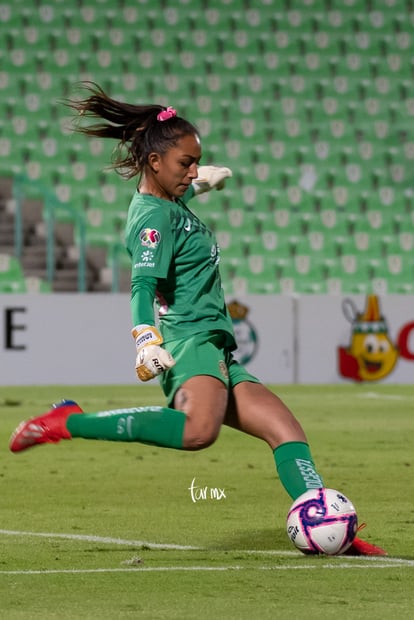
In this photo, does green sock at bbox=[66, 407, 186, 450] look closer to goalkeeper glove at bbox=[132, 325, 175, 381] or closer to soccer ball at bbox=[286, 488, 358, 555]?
goalkeeper glove at bbox=[132, 325, 175, 381]

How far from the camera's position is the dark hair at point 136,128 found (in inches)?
228

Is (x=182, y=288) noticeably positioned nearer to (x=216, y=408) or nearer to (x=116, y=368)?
(x=216, y=408)

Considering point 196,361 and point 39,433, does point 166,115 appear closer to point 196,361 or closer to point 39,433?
point 196,361

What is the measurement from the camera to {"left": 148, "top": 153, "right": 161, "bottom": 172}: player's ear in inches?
228

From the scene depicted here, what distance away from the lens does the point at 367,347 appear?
19672 millimetres

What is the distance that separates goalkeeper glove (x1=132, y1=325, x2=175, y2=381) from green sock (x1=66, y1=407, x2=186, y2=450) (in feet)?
0.63

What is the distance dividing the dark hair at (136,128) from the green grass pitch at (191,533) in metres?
1.61

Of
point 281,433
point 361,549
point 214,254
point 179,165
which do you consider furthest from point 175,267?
point 361,549

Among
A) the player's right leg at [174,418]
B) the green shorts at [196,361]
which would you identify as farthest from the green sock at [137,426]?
the green shorts at [196,361]

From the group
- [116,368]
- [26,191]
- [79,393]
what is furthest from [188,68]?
[79,393]

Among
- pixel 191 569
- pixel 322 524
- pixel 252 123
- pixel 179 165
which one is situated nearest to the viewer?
pixel 191 569

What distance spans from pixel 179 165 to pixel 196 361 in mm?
814

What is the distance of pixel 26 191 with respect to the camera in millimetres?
21781

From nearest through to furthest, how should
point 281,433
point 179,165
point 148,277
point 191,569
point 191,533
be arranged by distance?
point 191,569 < point 148,277 < point 281,433 < point 179,165 < point 191,533
